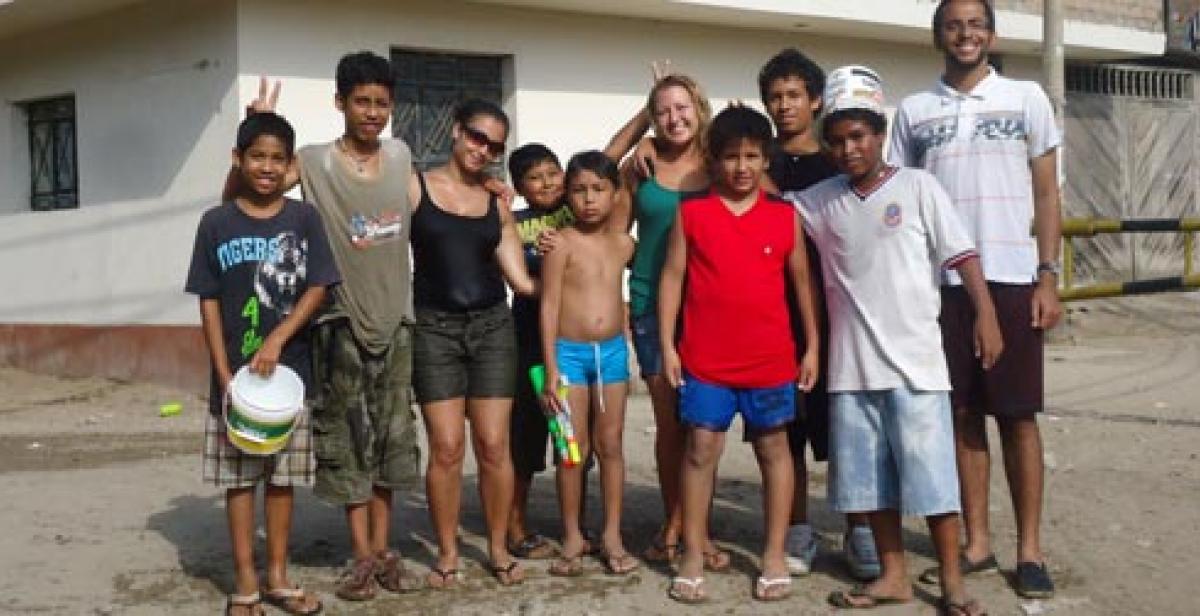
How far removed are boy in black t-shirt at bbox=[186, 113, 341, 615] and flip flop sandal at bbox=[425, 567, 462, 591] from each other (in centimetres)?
43

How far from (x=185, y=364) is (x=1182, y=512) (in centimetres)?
645

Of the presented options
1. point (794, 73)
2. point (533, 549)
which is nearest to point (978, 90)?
point (794, 73)

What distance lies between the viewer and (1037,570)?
4359 millimetres

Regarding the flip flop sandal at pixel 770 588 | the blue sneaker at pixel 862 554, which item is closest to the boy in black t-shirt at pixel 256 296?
the flip flop sandal at pixel 770 588

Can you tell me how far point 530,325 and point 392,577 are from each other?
1.04 meters

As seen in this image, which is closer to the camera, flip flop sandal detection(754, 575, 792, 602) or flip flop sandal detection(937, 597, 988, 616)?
flip flop sandal detection(937, 597, 988, 616)

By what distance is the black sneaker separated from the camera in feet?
14.1

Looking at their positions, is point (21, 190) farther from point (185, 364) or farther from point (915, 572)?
point (915, 572)

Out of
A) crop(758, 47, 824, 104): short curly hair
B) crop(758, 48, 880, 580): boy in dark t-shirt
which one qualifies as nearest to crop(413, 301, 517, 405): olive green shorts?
crop(758, 48, 880, 580): boy in dark t-shirt

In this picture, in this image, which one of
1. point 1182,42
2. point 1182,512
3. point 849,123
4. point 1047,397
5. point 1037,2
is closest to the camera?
point 849,123

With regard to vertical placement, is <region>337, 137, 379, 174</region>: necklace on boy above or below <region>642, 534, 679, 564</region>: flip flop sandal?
above

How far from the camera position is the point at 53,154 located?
1054 cm

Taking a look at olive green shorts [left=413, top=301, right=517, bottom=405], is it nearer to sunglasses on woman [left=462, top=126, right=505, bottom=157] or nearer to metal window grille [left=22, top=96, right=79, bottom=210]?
sunglasses on woman [left=462, top=126, right=505, bottom=157]

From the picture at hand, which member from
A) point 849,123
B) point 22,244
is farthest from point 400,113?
point 849,123
